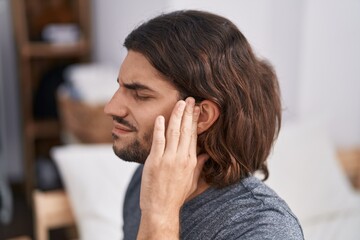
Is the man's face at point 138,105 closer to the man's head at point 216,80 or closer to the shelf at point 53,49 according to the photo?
the man's head at point 216,80

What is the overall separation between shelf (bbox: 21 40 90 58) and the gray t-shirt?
172 centimetres

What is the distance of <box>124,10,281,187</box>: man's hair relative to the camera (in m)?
0.89

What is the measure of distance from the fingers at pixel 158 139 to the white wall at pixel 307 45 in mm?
1305

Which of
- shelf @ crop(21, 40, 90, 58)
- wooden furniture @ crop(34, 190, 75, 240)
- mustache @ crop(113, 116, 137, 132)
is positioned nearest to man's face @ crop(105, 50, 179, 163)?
mustache @ crop(113, 116, 137, 132)

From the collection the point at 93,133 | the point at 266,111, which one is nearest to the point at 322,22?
the point at 93,133

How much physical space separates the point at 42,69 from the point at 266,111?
1968 millimetres

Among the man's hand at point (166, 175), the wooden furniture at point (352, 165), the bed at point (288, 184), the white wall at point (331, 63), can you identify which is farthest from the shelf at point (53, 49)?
the man's hand at point (166, 175)

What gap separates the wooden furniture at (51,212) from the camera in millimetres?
1605

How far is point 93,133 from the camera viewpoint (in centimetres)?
203

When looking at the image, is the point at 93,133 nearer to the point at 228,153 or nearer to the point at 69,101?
the point at 69,101

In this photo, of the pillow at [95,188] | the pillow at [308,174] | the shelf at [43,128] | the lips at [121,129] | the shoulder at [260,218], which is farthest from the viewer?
the shelf at [43,128]

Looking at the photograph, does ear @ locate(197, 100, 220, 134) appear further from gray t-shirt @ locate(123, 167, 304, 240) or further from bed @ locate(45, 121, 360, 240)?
bed @ locate(45, 121, 360, 240)

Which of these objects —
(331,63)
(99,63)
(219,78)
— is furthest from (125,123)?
(99,63)

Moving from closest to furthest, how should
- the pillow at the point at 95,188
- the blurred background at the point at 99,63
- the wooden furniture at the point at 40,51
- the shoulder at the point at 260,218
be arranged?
the shoulder at the point at 260,218
the pillow at the point at 95,188
the blurred background at the point at 99,63
the wooden furniture at the point at 40,51
